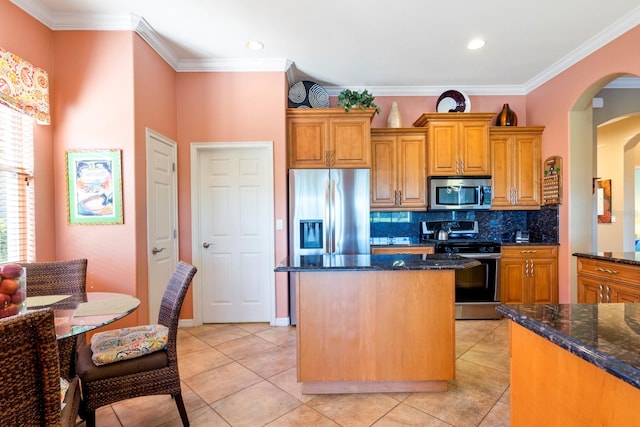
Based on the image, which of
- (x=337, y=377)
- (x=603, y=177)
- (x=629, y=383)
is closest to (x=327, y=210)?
(x=337, y=377)

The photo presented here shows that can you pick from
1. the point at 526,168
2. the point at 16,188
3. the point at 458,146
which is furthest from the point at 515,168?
the point at 16,188

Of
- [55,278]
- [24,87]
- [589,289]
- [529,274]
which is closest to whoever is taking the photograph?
[55,278]

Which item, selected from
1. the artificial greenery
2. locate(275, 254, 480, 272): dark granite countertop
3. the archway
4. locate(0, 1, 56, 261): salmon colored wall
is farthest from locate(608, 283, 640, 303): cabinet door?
locate(0, 1, 56, 261): salmon colored wall

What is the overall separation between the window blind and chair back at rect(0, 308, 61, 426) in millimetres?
1819

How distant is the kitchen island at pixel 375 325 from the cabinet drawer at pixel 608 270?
1.30m

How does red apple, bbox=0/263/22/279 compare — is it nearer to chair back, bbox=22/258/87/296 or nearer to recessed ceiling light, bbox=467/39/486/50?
chair back, bbox=22/258/87/296

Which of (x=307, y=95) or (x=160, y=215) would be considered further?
(x=307, y=95)

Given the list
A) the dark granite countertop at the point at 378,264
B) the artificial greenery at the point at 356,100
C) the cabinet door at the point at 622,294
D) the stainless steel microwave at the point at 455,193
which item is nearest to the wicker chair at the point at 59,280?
the dark granite countertop at the point at 378,264

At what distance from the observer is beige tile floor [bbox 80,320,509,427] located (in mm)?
1784

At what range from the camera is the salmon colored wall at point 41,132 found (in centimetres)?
209

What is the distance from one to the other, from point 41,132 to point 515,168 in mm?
4915

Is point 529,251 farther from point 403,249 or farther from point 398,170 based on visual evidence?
point 398,170

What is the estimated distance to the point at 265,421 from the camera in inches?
70.1

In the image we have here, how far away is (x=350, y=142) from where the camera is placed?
341 cm
